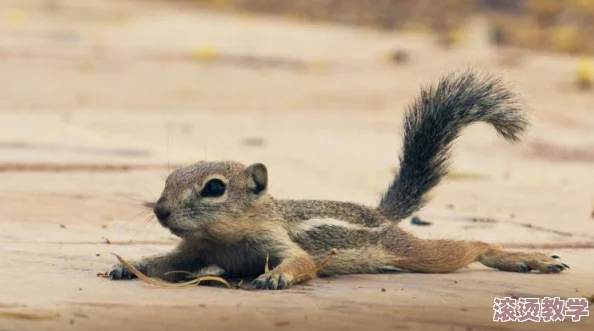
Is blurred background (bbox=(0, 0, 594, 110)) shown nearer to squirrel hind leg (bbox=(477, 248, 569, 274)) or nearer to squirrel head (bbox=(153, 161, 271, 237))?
squirrel hind leg (bbox=(477, 248, 569, 274))

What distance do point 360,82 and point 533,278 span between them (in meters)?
11.1

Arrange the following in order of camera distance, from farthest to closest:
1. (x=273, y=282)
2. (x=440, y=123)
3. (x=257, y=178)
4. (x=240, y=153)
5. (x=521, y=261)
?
(x=240, y=153) < (x=440, y=123) < (x=521, y=261) < (x=257, y=178) < (x=273, y=282)

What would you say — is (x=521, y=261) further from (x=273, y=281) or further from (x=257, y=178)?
(x=273, y=281)

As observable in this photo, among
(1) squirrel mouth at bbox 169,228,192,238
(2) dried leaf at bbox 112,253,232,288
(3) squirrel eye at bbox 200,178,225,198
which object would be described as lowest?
(2) dried leaf at bbox 112,253,232,288

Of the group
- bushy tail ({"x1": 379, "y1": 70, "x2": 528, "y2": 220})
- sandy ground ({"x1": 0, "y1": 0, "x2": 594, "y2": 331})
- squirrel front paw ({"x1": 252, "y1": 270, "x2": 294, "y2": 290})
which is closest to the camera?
sandy ground ({"x1": 0, "y1": 0, "x2": 594, "y2": 331})

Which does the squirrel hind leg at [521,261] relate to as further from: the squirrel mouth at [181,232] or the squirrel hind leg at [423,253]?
the squirrel mouth at [181,232]

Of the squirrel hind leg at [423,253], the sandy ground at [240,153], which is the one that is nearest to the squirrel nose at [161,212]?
the sandy ground at [240,153]

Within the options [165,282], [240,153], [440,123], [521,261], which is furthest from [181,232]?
[240,153]

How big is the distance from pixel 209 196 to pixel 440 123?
58.9 inches

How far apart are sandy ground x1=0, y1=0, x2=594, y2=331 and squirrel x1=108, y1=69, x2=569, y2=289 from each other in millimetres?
151

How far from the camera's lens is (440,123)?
23.2ft

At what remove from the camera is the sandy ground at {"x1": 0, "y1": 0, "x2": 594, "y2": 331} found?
5426 mm

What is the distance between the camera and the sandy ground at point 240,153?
17.8 ft

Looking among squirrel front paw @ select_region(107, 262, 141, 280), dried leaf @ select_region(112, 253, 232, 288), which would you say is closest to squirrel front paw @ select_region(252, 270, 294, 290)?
dried leaf @ select_region(112, 253, 232, 288)
